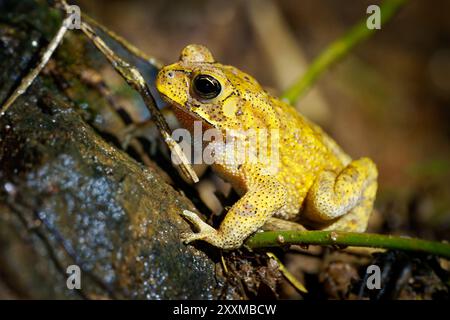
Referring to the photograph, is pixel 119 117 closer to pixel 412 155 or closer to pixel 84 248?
pixel 84 248

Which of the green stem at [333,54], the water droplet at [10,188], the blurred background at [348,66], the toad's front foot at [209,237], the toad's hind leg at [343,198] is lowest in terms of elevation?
the toad's front foot at [209,237]

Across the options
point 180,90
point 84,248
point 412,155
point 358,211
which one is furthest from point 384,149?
point 84,248

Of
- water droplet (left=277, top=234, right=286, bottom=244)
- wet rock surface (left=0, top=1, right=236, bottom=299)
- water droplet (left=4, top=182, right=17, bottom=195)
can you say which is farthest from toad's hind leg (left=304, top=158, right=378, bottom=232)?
water droplet (left=4, top=182, right=17, bottom=195)

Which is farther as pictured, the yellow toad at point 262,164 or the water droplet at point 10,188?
the yellow toad at point 262,164

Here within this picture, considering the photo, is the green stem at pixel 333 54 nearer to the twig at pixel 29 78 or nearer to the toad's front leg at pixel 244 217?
the toad's front leg at pixel 244 217

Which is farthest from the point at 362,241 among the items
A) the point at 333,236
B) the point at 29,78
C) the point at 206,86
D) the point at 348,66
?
the point at 348,66

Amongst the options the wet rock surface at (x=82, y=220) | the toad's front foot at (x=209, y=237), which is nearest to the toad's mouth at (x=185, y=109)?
the wet rock surface at (x=82, y=220)
